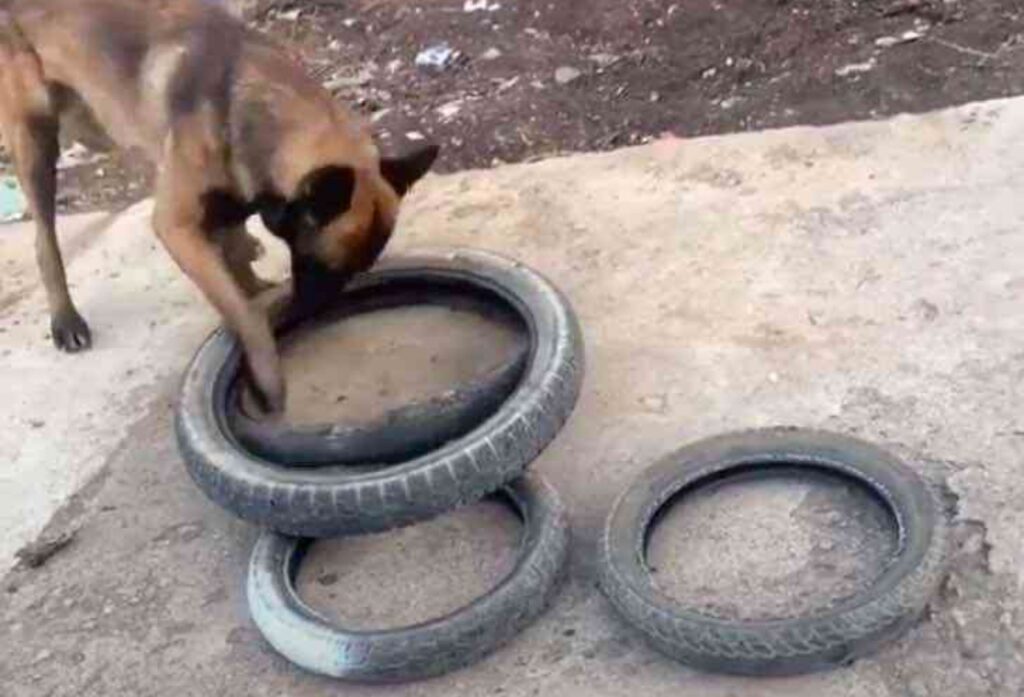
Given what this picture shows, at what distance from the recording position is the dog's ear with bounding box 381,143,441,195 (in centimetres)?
464

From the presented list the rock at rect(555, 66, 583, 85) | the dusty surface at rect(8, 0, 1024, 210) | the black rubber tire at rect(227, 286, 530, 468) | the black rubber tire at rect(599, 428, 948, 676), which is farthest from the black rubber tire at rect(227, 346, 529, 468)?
the rock at rect(555, 66, 583, 85)

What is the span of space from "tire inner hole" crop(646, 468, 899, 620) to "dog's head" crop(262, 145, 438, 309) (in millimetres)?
1051

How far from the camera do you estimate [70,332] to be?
18.0ft

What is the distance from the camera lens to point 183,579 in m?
4.42

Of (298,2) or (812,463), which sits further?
(298,2)

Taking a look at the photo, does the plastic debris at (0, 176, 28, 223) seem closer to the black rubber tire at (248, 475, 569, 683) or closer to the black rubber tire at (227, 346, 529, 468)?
the black rubber tire at (227, 346, 529, 468)

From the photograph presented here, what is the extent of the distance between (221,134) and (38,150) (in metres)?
0.97

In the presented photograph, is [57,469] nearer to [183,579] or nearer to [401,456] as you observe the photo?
[183,579]

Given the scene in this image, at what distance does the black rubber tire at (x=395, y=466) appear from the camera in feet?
13.3

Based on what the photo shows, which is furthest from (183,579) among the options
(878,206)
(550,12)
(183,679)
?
(550,12)

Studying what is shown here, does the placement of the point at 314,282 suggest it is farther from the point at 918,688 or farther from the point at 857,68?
the point at 857,68

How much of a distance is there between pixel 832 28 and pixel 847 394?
7.32 ft

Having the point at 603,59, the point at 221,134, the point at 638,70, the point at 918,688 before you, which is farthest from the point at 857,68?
the point at 918,688

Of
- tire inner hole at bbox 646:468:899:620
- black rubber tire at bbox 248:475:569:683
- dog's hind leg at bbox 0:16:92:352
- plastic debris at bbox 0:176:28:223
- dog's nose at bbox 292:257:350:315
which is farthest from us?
plastic debris at bbox 0:176:28:223
